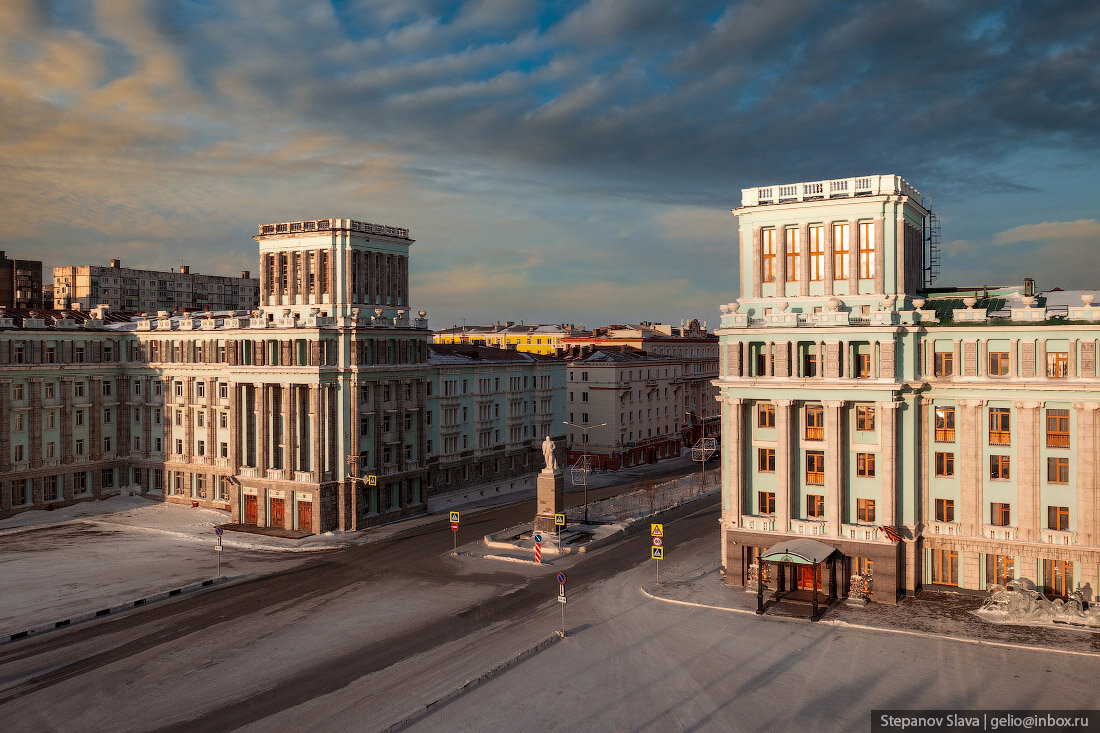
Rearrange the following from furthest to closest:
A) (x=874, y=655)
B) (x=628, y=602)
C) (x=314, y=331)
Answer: (x=314, y=331), (x=628, y=602), (x=874, y=655)

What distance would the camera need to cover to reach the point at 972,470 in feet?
177

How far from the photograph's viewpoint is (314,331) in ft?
252

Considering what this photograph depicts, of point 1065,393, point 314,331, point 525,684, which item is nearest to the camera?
point 525,684

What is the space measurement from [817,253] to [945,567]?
22.3 metres

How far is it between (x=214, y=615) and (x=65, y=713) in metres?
14.1

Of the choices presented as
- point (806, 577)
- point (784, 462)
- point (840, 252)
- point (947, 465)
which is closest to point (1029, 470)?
point (947, 465)

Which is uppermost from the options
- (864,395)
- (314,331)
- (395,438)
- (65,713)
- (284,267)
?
(284,267)

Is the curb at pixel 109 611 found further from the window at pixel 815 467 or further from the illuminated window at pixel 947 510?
the illuminated window at pixel 947 510

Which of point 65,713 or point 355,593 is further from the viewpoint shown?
point 355,593

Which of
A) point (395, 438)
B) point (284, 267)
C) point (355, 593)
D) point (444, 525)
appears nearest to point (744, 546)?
point (355, 593)

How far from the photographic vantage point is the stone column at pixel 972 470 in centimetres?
5394

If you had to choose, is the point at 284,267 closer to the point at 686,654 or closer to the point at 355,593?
the point at 355,593

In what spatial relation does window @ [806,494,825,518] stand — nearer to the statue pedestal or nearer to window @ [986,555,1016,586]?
window @ [986,555,1016,586]

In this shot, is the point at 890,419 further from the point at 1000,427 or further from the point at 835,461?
the point at 1000,427
